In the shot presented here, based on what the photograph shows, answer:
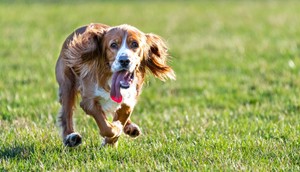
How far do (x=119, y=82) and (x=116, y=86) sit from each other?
0.05 m

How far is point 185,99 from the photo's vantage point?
9.90 m

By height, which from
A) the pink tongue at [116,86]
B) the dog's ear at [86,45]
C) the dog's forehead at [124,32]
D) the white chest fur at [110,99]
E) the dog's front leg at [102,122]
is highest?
the dog's forehead at [124,32]

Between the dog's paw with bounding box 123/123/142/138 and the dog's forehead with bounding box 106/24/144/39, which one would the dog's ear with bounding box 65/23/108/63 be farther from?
the dog's paw with bounding box 123/123/142/138

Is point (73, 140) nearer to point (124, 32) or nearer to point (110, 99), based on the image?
point (110, 99)

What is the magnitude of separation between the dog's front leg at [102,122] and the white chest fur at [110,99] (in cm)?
6

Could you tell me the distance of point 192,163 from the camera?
6.01m

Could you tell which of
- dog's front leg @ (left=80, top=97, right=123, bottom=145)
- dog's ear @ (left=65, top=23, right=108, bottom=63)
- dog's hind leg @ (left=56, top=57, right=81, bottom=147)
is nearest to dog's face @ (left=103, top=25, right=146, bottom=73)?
dog's ear @ (left=65, top=23, right=108, bottom=63)

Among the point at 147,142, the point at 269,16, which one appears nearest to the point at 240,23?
the point at 269,16

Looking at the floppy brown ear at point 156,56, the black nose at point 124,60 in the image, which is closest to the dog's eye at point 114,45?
the black nose at point 124,60

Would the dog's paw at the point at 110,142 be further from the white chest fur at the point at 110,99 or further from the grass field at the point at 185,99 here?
the white chest fur at the point at 110,99

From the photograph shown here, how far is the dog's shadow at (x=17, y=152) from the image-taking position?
6.41 m

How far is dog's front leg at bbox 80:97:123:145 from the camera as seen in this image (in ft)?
21.9

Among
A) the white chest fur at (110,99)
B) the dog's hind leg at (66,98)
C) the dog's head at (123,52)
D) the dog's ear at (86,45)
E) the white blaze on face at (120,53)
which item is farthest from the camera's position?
the dog's hind leg at (66,98)

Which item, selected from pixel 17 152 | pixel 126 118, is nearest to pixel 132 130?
pixel 126 118
